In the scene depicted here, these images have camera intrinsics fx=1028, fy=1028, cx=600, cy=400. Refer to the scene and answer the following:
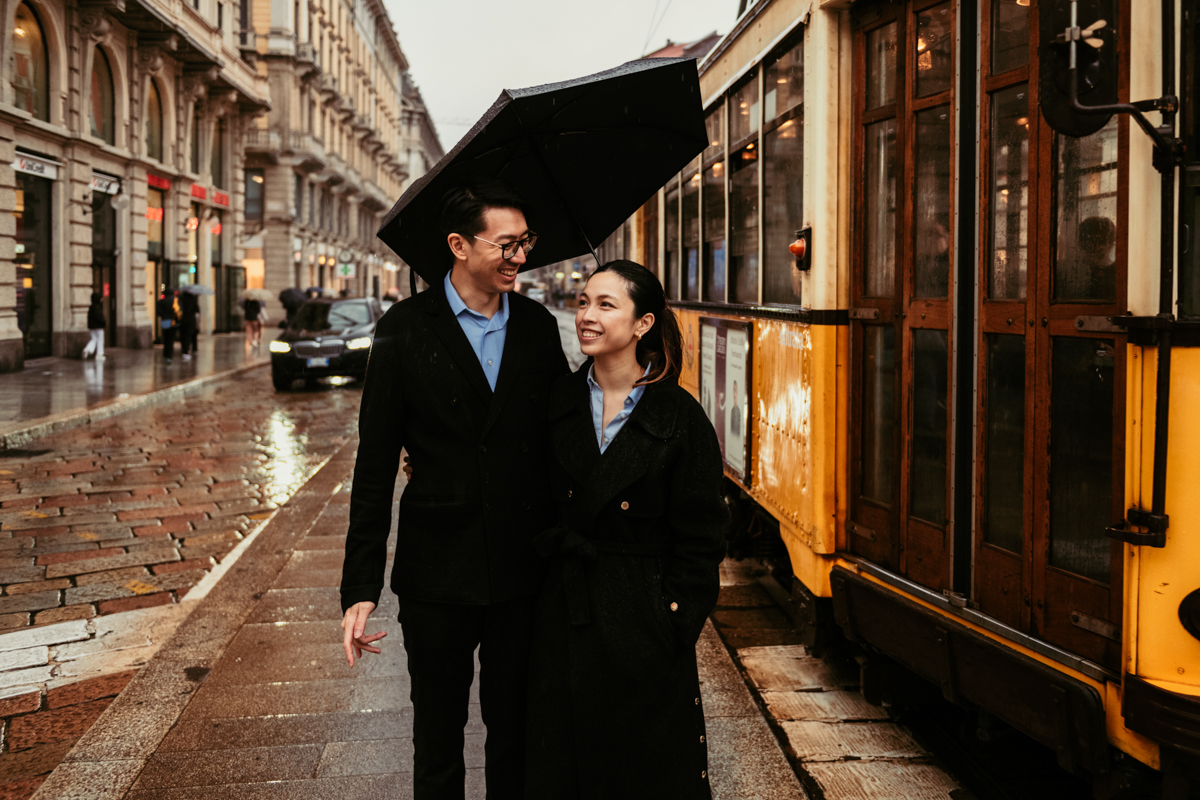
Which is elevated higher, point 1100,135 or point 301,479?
point 1100,135

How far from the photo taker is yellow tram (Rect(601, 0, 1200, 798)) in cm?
247

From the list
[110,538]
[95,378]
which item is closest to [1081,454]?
[110,538]

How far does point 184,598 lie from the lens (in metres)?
5.57

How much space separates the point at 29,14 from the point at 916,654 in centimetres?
2176

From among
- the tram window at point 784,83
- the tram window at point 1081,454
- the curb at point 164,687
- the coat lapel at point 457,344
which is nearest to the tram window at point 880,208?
the tram window at point 784,83

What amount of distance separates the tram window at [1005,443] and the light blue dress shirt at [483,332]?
156 centimetres

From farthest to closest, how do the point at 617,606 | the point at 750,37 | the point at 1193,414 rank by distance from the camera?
the point at 750,37, the point at 1193,414, the point at 617,606

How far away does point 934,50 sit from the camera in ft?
11.3

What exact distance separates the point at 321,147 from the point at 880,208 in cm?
4440

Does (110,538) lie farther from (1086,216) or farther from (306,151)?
(306,151)

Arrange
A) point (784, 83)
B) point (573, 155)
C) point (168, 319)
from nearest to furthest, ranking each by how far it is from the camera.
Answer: point (573, 155) < point (784, 83) < point (168, 319)

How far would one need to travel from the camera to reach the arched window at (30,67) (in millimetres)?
18891

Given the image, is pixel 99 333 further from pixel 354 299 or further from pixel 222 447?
pixel 222 447

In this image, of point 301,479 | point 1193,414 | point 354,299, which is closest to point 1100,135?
point 1193,414
